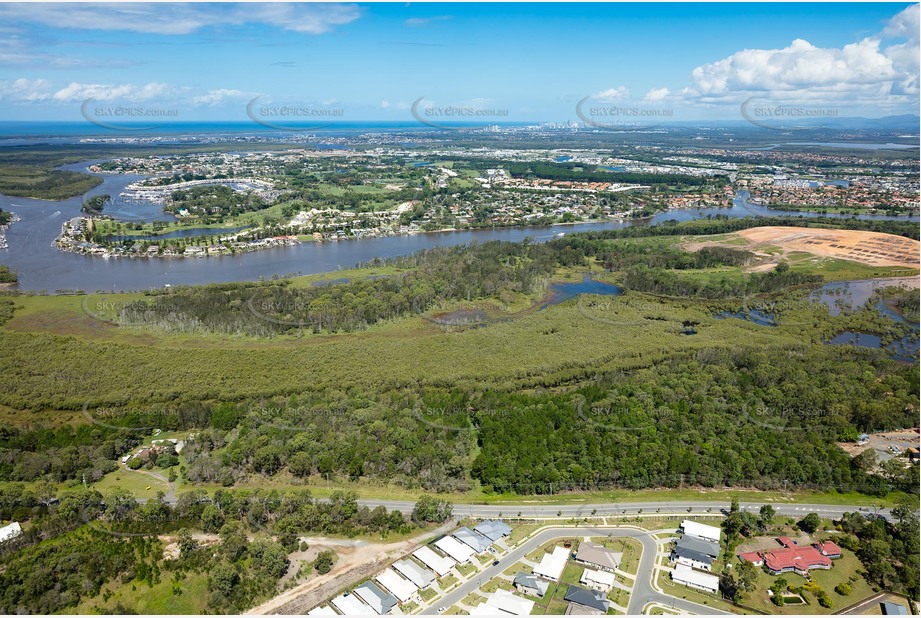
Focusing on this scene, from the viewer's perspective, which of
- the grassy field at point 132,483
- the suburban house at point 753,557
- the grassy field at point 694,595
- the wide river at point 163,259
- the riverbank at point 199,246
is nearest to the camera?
the grassy field at point 694,595

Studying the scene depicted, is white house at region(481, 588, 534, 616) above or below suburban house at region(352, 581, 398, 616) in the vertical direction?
below

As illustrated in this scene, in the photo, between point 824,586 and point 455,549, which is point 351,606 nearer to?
point 455,549

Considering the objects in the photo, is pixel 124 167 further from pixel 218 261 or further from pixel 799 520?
pixel 799 520

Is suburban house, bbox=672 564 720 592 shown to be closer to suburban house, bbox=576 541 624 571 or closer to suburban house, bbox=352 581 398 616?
suburban house, bbox=576 541 624 571

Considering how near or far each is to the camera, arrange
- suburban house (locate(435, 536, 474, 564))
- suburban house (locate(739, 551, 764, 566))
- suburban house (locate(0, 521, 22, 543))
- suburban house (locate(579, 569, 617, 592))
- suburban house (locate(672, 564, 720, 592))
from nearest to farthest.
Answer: suburban house (locate(579, 569, 617, 592)) < suburban house (locate(672, 564, 720, 592)) < suburban house (locate(435, 536, 474, 564)) < suburban house (locate(739, 551, 764, 566)) < suburban house (locate(0, 521, 22, 543))

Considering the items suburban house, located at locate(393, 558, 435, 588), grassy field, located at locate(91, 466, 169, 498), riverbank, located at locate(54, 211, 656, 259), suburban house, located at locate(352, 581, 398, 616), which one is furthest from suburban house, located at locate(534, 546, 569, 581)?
riverbank, located at locate(54, 211, 656, 259)

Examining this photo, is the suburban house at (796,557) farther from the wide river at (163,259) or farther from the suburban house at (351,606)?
the wide river at (163,259)

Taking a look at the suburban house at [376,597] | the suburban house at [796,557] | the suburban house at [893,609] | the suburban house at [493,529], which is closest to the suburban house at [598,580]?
the suburban house at [493,529]
